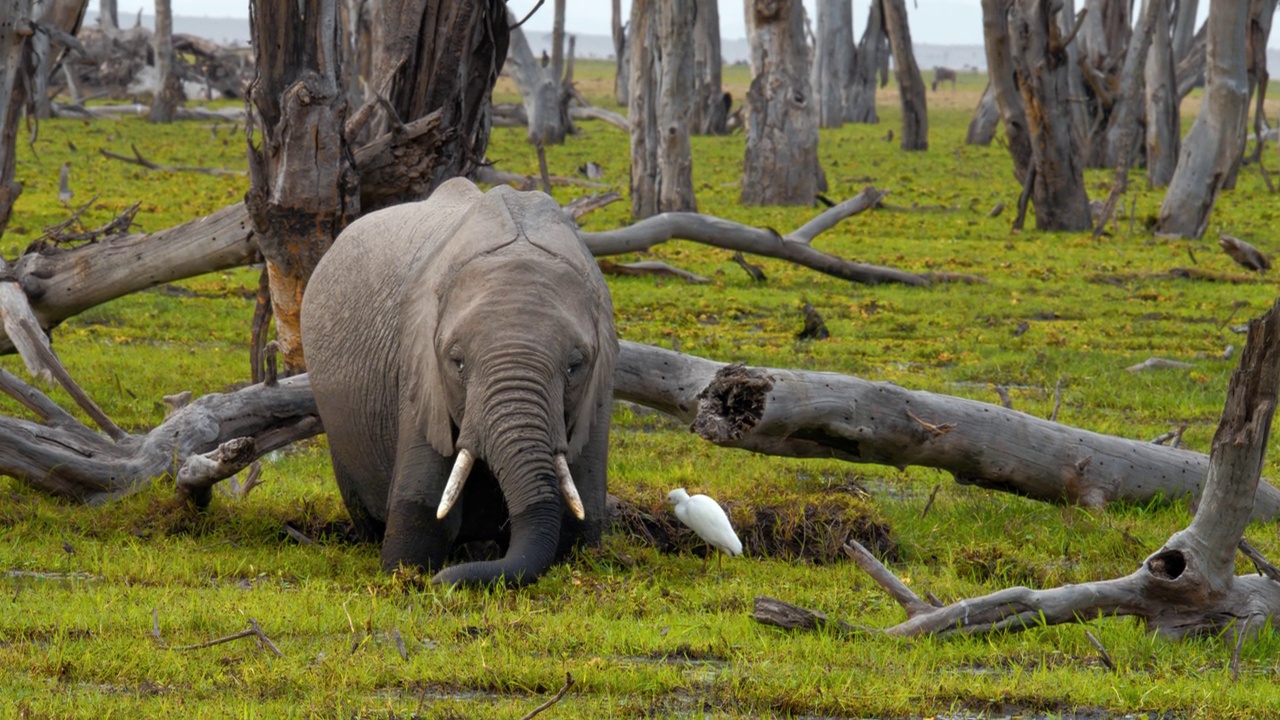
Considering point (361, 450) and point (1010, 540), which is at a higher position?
point (361, 450)

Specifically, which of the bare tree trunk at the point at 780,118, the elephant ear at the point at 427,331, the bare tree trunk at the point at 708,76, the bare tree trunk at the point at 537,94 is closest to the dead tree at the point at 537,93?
the bare tree trunk at the point at 537,94

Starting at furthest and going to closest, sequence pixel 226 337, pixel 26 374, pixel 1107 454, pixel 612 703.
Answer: pixel 226 337 → pixel 26 374 → pixel 1107 454 → pixel 612 703

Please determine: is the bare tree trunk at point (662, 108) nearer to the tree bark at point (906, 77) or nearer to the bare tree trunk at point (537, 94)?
the tree bark at point (906, 77)

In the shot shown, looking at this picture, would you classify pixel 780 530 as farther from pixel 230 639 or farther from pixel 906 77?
pixel 906 77

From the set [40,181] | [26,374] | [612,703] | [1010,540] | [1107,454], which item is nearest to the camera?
[612,703]

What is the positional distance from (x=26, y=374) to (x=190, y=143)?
914 inches

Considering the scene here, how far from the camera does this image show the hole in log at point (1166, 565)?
582cm

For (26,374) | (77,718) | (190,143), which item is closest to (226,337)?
(26,374)

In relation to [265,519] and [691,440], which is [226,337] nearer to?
[691,440]

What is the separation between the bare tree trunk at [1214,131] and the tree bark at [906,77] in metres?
10.6

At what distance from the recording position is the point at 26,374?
11.4 metres

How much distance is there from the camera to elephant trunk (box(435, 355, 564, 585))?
6141 millimetres

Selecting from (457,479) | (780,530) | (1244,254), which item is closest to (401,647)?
(457,479)

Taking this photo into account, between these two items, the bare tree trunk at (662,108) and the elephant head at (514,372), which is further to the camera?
the bare tree trunk at (662,108)
